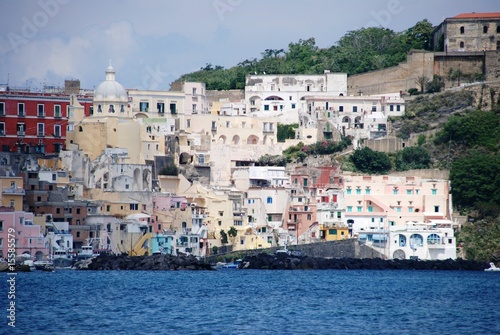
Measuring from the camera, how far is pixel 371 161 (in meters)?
101

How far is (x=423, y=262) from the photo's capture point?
9175cm

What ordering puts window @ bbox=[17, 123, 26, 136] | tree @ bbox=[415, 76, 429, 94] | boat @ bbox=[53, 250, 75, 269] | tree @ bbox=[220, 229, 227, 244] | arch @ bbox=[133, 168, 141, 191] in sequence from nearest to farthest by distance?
boat @ bbox=[53, 250, 75, 269] → tree @ bbox=[220, 229, 227, 244] → arch @ bbox=[133, 168, 141, 191] → window @ bbox=[17, 123, 26, 136] → tree @ bbox=[415, 76, 429, 94]

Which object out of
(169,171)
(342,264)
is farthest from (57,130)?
(342,264)

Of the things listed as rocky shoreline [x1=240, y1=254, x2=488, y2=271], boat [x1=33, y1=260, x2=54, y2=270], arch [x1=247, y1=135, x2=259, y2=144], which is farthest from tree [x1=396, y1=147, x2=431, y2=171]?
boat [x1=33, y1=260, x2=54, y2=270]

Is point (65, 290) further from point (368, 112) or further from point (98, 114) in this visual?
point (368, 112)

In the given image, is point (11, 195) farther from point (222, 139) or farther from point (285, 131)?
point (285, 131)

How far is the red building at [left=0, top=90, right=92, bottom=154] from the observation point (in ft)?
325

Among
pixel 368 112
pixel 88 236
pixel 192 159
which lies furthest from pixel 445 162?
pixel 88 236

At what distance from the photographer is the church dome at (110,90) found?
3942 inches

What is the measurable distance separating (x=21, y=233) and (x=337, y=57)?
133ft

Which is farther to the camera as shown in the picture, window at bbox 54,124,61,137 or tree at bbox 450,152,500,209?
window at bbox 54,124,61,137

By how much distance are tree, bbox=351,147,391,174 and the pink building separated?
2539cm

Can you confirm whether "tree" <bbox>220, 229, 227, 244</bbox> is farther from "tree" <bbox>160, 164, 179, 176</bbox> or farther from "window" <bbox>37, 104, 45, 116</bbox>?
"window" <bbox>37, 104, 45, 116</bbox>

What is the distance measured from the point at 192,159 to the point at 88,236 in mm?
15786
